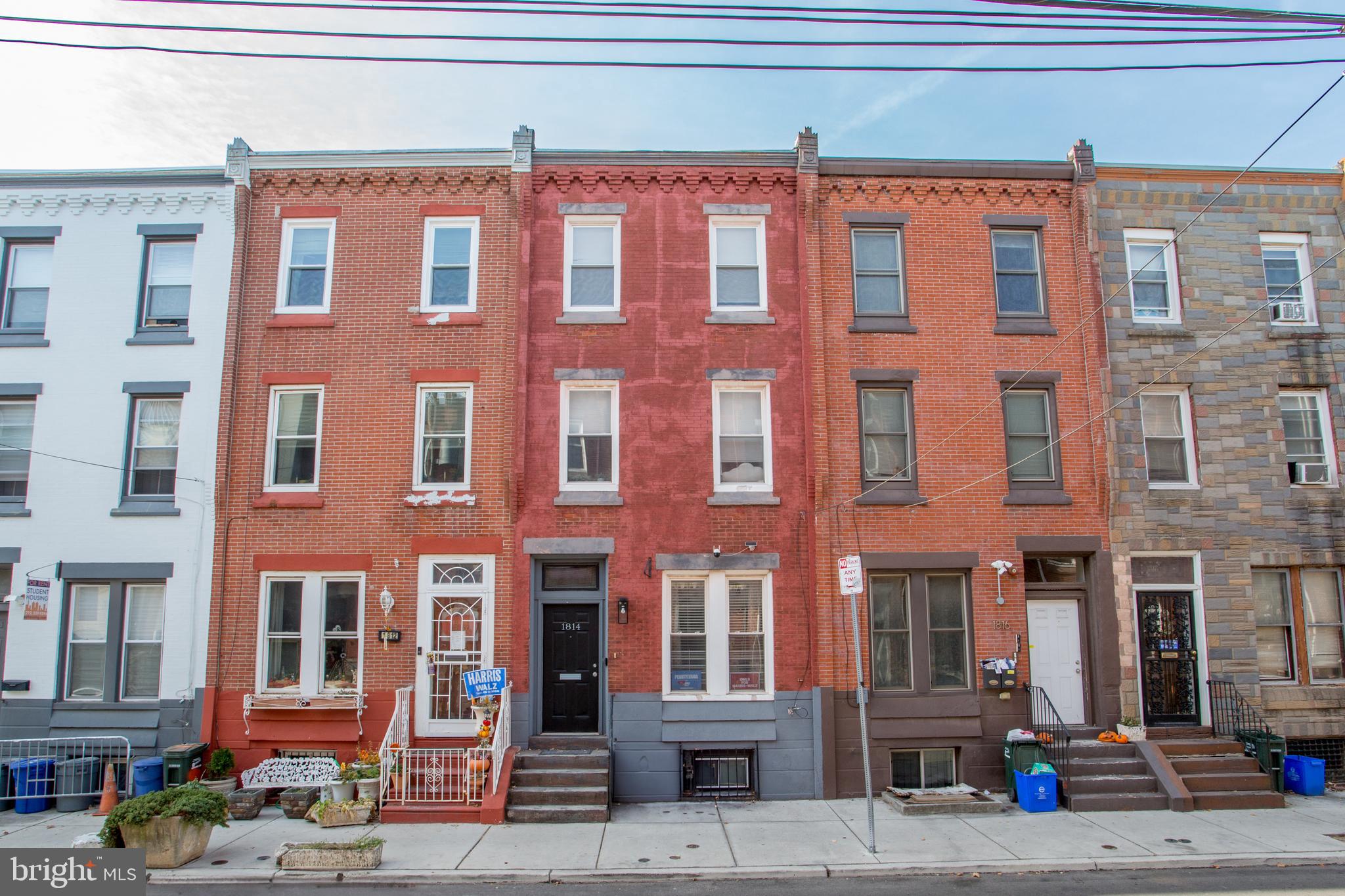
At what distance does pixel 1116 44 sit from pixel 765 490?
7677mm

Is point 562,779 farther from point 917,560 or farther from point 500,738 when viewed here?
point 917,560

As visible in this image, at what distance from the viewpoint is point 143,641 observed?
14.2 meters

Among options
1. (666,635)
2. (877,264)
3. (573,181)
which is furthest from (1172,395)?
(573,181)

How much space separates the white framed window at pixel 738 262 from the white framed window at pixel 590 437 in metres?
2.48

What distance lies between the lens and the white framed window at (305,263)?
49.4ft

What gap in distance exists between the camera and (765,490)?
14406 millimetres

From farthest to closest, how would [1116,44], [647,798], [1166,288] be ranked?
[1166,288] → [647,798] → [1116,44]

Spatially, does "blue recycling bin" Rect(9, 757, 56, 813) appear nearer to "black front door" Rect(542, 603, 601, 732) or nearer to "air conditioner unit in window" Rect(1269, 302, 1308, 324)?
"black front door" Rect(542, 603, 601, 732)

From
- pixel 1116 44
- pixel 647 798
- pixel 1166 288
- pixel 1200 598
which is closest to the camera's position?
pixel 1116 44

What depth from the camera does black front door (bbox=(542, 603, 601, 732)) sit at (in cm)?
1390

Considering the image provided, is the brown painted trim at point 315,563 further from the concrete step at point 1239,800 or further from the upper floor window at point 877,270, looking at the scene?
the concrete step at point 1239,800

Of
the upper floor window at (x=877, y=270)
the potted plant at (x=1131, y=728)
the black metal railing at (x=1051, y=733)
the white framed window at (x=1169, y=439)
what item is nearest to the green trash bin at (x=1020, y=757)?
the black metal railing at (x=1051, y=733)

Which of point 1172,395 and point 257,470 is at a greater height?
point 1172,395

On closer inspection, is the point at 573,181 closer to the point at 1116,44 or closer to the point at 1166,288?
the point at 1116,44
